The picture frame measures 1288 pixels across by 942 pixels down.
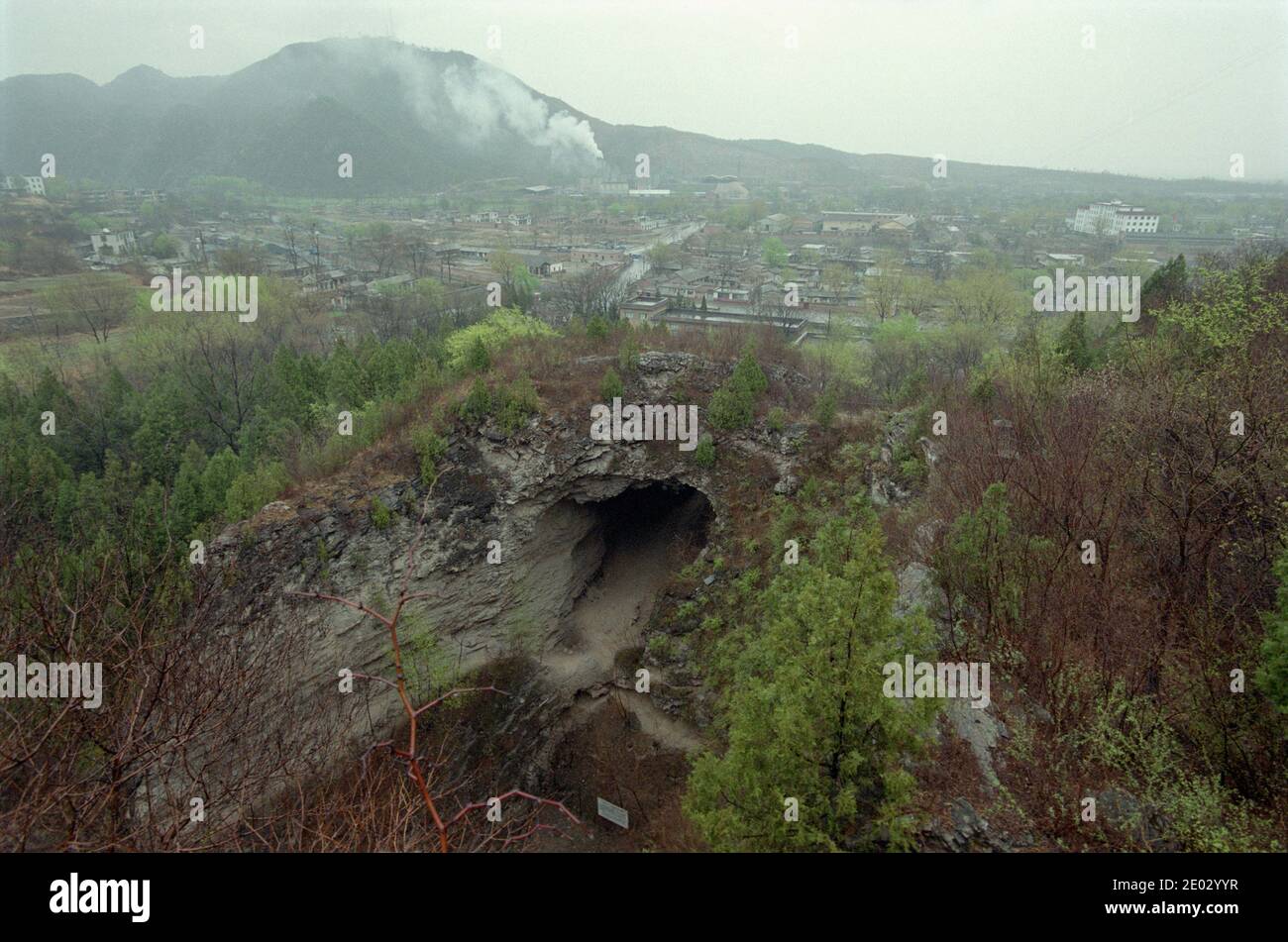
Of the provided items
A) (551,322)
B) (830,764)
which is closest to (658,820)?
A: (830,764)

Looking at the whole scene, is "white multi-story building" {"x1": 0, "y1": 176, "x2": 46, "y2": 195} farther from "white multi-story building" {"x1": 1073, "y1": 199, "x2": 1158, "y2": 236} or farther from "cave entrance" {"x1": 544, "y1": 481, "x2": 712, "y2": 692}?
"white multi-story building" {"x1": 1073, "y1": 199, "x2": 1158, "y2": 236}

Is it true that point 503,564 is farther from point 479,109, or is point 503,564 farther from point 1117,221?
point 479,109

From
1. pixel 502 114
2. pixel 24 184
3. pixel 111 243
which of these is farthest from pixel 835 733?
pixel 502 114

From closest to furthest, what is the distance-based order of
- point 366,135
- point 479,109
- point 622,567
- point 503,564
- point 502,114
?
1. point 503,564
2. point 622,567
3. point 366,135
4. point 479,109
5. point 502,114

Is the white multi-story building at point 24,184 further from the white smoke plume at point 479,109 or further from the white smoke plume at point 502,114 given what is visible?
the white smoke plume at point 502,114

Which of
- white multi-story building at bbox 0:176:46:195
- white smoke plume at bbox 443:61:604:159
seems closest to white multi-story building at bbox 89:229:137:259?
white multi-story building at bbox 0:176:46:195

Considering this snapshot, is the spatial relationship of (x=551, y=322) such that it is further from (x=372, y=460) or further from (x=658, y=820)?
(x=658, y=820)
